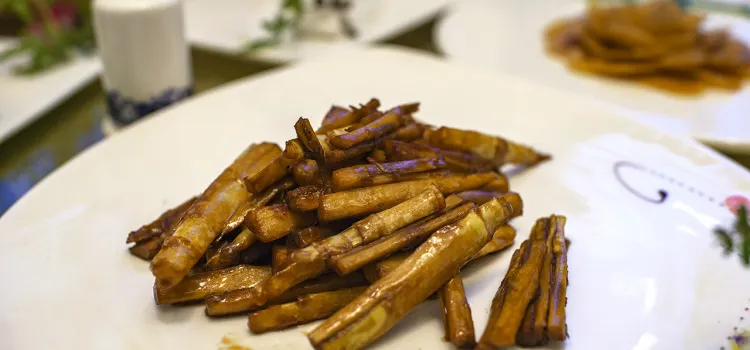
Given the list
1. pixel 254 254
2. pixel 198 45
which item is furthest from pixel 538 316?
pixel 198 45

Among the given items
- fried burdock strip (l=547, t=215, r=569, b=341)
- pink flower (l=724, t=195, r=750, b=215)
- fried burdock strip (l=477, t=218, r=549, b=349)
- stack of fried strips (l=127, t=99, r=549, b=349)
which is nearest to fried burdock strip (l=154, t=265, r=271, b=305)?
stack of fried strips (l=127, t=99, r=549, b=349)

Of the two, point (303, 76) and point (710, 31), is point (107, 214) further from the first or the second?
point (710, 31)

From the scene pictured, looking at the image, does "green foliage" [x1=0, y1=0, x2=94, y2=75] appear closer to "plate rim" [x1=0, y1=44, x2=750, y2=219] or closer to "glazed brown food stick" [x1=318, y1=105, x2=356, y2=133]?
"plate rim" [x1=0, y1=44, x2=750, y2=219]

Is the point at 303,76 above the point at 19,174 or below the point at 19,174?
above

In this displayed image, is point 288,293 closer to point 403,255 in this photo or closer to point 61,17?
point 403,255

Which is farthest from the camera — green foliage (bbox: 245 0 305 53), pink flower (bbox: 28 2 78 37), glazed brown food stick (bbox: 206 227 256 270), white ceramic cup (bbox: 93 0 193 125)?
pink flower (bbox: 28 2 78 37)

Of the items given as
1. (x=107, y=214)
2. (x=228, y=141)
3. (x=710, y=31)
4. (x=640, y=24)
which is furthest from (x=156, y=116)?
(x=710, y=31)
